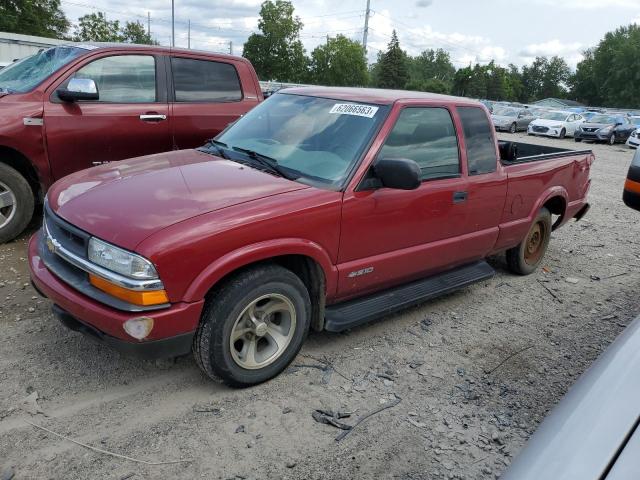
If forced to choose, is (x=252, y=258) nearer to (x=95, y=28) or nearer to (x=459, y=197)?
(x=459, y=197)

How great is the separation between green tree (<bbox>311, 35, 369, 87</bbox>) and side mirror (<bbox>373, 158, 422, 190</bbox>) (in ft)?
226

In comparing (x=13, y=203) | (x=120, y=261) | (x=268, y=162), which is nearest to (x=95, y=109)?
(x=13, y=203)

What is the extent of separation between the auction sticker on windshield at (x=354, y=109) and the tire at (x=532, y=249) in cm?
249

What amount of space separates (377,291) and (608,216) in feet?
21.7

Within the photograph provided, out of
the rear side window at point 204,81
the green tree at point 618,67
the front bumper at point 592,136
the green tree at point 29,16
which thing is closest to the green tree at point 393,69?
the green tree at point 618,67

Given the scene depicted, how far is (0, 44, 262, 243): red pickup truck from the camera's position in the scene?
509cm

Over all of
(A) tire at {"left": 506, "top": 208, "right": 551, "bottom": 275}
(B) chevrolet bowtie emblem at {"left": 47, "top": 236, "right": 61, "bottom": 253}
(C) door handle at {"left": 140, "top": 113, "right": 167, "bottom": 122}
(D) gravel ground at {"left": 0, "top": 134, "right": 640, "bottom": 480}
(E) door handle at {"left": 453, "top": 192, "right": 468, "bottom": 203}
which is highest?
(C) door handle at {"left": 140, "top": 113, "right": 167, "bottom": 122}

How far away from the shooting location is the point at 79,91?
16.6 ft

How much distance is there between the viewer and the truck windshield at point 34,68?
5.29 meters

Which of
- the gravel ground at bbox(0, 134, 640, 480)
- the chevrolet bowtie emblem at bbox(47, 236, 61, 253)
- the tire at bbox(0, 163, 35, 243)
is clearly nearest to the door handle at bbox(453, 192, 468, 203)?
the gravel ground at bbox(0, 134, 640, 480)

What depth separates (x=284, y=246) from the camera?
3.13 metres

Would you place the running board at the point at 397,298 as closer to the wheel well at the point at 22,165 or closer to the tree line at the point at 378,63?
the wheel well at the point at 22,165

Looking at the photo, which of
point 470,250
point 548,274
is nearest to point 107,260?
point 470,250

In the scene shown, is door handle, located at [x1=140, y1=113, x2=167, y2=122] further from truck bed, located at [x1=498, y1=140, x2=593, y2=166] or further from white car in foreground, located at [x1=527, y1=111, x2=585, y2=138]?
white car in foreground, located at [x1=527, y1=111, x2=585, y2=138]
